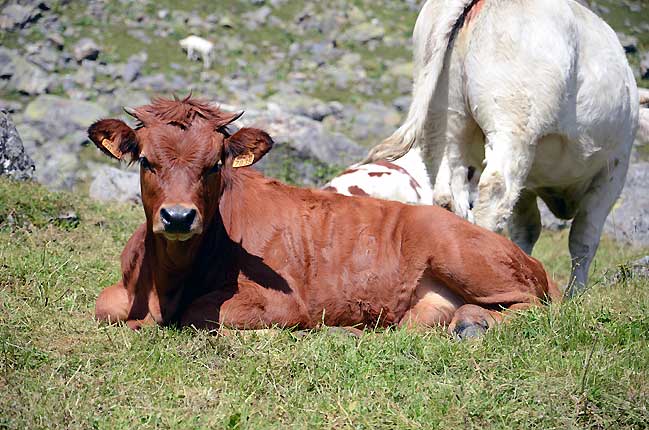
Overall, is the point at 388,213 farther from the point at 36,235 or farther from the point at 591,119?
the point at 36,235

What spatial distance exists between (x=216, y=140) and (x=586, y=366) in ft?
8.42

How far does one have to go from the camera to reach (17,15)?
26062mm

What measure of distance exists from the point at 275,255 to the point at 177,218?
1176 mm

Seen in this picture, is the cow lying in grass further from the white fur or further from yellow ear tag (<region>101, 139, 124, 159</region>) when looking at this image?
the white fur

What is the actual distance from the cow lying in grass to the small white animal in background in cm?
1963

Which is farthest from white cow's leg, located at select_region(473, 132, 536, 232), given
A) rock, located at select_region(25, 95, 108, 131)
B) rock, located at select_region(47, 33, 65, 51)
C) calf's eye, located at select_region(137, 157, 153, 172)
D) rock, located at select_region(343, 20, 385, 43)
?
rock, located at select_region(343, 20, 385, 43)

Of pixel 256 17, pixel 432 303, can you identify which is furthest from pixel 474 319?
pixel 256 17

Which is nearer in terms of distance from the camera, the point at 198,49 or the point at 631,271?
the point at 631,271

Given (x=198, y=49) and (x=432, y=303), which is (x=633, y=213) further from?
(x=198, y=49)

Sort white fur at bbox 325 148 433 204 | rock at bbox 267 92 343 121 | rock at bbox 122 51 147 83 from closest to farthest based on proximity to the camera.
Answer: white fur at bbox 325 148 433 204 → rock at bbox 267 92 343 121 → rock at bbox 122 51 147 83

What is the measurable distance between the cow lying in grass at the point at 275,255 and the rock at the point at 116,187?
17.6 ft

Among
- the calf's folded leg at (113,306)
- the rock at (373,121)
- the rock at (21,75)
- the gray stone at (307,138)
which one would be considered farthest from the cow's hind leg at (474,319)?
the rock at (21,75)

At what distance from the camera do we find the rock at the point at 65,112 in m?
19.6

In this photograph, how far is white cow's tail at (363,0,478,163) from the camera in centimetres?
716
